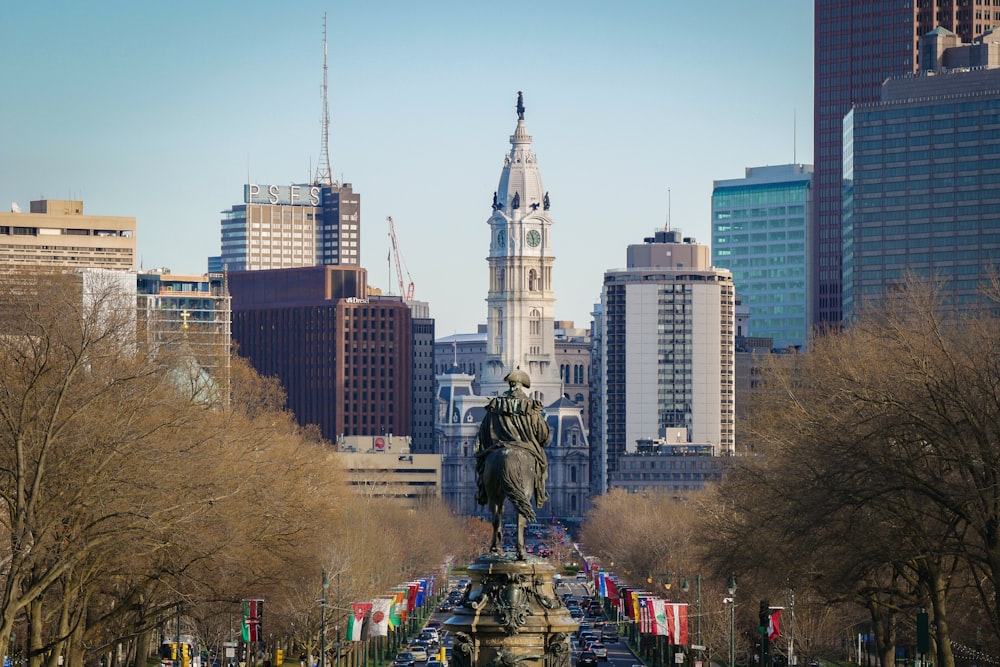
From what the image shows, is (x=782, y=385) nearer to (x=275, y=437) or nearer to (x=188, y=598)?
(x=275, y=437)

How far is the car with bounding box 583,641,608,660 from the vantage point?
154000 mm

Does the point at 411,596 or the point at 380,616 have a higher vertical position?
the point at 380,616

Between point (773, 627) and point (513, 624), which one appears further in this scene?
point (773, 627)

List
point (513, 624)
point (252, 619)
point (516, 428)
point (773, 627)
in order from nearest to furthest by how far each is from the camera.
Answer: point (513, 624) < point (516, 428) < point (252, 619) < point (773, 627)

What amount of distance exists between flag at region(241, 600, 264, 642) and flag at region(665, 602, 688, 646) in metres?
22.3

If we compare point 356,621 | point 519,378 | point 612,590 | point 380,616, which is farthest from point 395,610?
point 519,378

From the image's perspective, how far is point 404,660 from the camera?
144 m

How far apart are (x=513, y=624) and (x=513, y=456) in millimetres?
3266

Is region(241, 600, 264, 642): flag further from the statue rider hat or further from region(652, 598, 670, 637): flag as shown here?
the statue rider hat

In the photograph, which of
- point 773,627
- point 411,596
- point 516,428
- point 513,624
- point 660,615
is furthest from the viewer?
point 411,596

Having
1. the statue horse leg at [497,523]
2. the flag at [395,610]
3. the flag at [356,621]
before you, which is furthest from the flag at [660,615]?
the statue horse leg at [497,523]

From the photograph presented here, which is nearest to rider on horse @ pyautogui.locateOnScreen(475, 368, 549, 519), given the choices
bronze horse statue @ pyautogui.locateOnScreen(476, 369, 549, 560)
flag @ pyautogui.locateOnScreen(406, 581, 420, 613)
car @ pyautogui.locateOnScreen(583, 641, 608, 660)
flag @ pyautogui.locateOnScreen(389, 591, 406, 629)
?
bronze horse statue @ pyautogui.locateOnScreen(476, 369, 549, 560)

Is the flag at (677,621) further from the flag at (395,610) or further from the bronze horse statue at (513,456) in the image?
the bronze horse statue at (513,456)

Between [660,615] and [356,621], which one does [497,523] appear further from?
[660,615]
